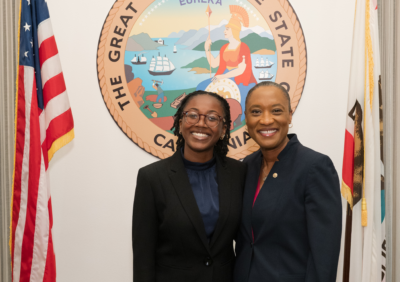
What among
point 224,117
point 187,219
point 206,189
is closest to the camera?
point 187,219

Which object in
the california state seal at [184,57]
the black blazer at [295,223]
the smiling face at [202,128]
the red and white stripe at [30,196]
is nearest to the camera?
the black blazer at [295,223]

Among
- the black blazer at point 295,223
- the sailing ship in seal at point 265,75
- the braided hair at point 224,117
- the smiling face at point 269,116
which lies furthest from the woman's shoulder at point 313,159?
the sailing ship in seal at point 265,75

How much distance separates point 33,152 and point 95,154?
1.80 feet

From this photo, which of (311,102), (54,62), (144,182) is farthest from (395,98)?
(54,62)

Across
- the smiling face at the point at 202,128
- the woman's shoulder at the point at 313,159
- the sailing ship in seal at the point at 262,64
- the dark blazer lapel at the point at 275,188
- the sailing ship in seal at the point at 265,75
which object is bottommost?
→ the dark blazer lapel at the point at 275,188

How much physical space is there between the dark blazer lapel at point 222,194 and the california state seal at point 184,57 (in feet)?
2.66

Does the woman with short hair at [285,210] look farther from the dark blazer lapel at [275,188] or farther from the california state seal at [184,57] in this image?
the california state seal at [184,57]

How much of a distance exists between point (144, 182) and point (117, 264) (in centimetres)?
130

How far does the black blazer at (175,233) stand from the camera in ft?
4.75

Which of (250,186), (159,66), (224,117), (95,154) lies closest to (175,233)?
(250,186)

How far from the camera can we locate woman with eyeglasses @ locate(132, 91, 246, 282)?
4.76 feet

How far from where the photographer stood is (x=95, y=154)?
2.45 m

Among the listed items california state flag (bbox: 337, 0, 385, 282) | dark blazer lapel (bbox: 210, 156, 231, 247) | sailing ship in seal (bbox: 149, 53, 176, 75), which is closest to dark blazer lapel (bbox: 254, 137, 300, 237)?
dark blazer lapel (bbox: 210, 156, 231, 247)

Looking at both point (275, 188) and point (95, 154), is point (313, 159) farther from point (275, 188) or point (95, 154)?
point (95, 154)
